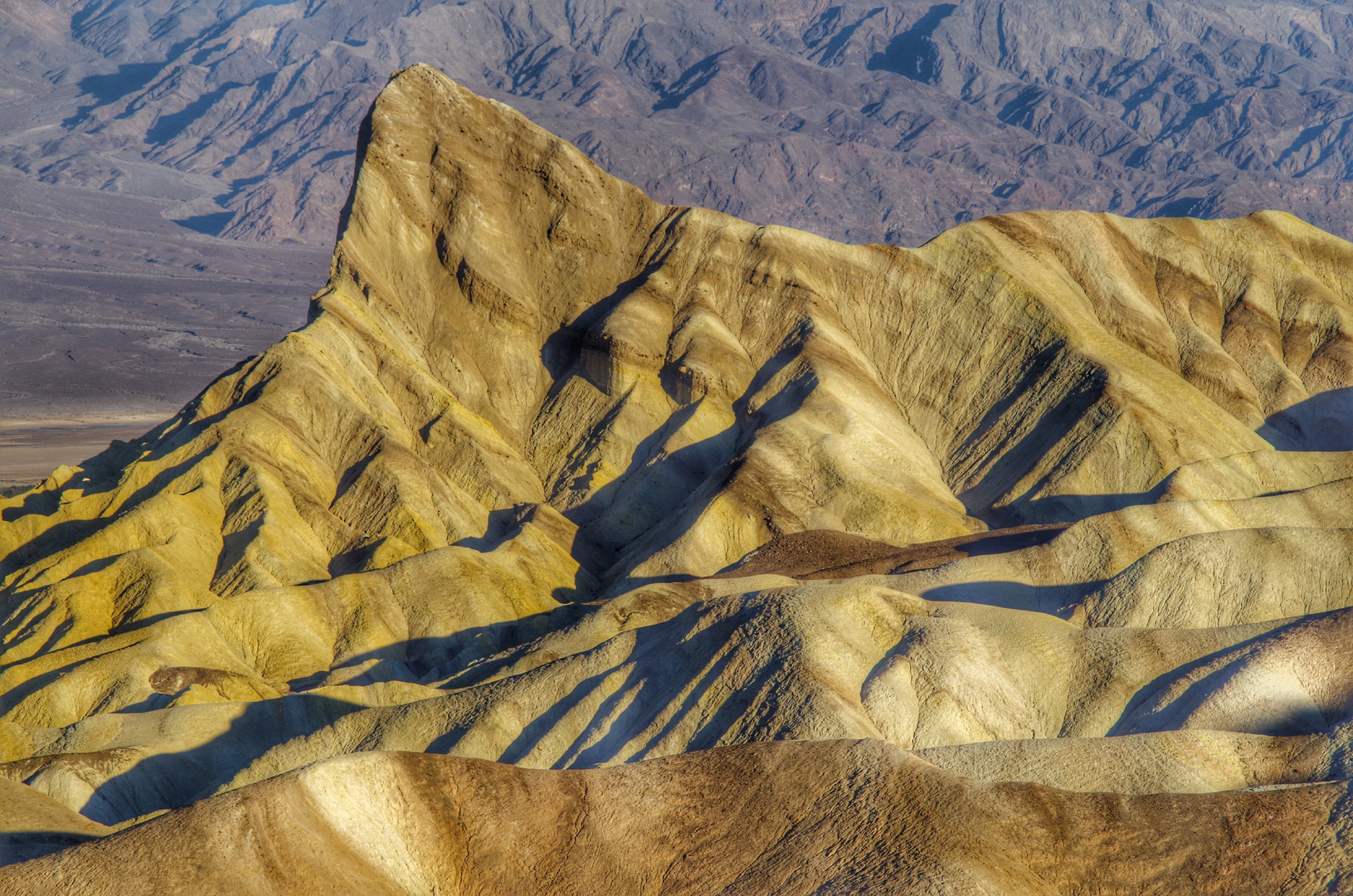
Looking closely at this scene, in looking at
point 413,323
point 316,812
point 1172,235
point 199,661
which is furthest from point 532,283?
point 316,812

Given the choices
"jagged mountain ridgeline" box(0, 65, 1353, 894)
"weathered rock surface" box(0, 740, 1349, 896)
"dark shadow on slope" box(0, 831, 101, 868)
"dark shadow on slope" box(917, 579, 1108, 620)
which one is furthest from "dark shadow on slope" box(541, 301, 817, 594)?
"dark shadow on slope" box(0, 831, 101, 868)

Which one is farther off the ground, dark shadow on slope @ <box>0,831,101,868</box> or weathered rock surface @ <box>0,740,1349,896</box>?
weathered rock surface @ <box>0,740,1349,896</box>

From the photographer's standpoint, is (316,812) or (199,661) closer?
(316,812)

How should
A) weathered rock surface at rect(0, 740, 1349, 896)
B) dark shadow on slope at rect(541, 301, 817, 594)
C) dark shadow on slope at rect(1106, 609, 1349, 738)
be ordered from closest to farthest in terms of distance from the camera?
weathered rock surface at rect(0, 740, 1349, 896), dark shadow on slope at rect(1106, 609, 1349, 738), dark shadow on slope at rect(541, 301, 817, 594)

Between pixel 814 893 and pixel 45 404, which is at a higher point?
pixel 814 893

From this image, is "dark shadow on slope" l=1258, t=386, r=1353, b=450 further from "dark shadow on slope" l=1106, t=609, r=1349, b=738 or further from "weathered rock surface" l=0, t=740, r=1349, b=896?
"weathered rock surface" l=0, t=740, r=1349, b=896

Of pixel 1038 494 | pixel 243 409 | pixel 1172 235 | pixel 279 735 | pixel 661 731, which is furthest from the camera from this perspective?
pixel 1172 235

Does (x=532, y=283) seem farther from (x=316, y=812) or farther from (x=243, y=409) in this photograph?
(x=316, y=812)
